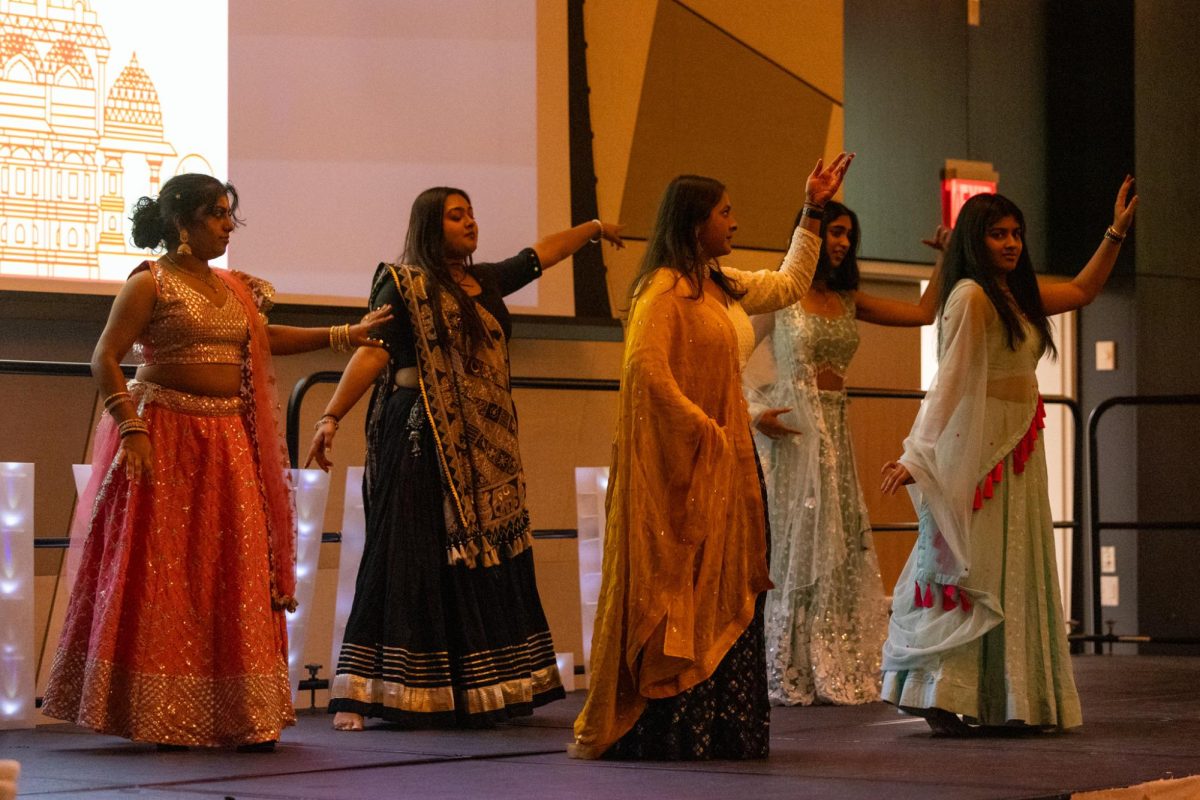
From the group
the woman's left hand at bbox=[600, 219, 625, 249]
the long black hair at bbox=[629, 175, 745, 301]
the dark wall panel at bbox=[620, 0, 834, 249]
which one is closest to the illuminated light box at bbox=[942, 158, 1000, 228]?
the dark wall panel at bbox=[620, 0, 834, 249]

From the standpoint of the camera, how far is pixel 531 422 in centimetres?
709

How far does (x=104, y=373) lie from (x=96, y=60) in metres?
2.05

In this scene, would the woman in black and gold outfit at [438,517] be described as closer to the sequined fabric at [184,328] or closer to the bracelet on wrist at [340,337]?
the bracelet on wrist at [340,337]

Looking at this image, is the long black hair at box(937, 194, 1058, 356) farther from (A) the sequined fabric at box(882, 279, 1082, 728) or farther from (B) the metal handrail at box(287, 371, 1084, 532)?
(B) the metal handrail at box(287, 371, 1084, 532)

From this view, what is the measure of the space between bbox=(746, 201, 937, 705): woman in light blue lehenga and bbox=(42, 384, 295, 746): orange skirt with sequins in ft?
6.24

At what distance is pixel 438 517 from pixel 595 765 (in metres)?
1.20

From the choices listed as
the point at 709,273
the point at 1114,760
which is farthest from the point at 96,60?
the point at 1114,760

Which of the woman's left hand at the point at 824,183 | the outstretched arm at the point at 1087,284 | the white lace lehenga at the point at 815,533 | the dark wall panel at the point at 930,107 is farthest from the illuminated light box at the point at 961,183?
the woman's left hand at the point at 824,183

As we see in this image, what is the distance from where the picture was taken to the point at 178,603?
4152mm

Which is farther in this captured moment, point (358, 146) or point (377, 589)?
point (358, 146)

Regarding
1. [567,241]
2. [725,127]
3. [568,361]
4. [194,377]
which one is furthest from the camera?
[725,127]

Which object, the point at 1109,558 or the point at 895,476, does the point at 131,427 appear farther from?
the point at 1109,558

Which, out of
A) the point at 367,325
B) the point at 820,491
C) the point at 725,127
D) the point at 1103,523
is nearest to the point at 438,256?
the point at 367,325

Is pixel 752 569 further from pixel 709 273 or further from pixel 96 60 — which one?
pixel 96 60
